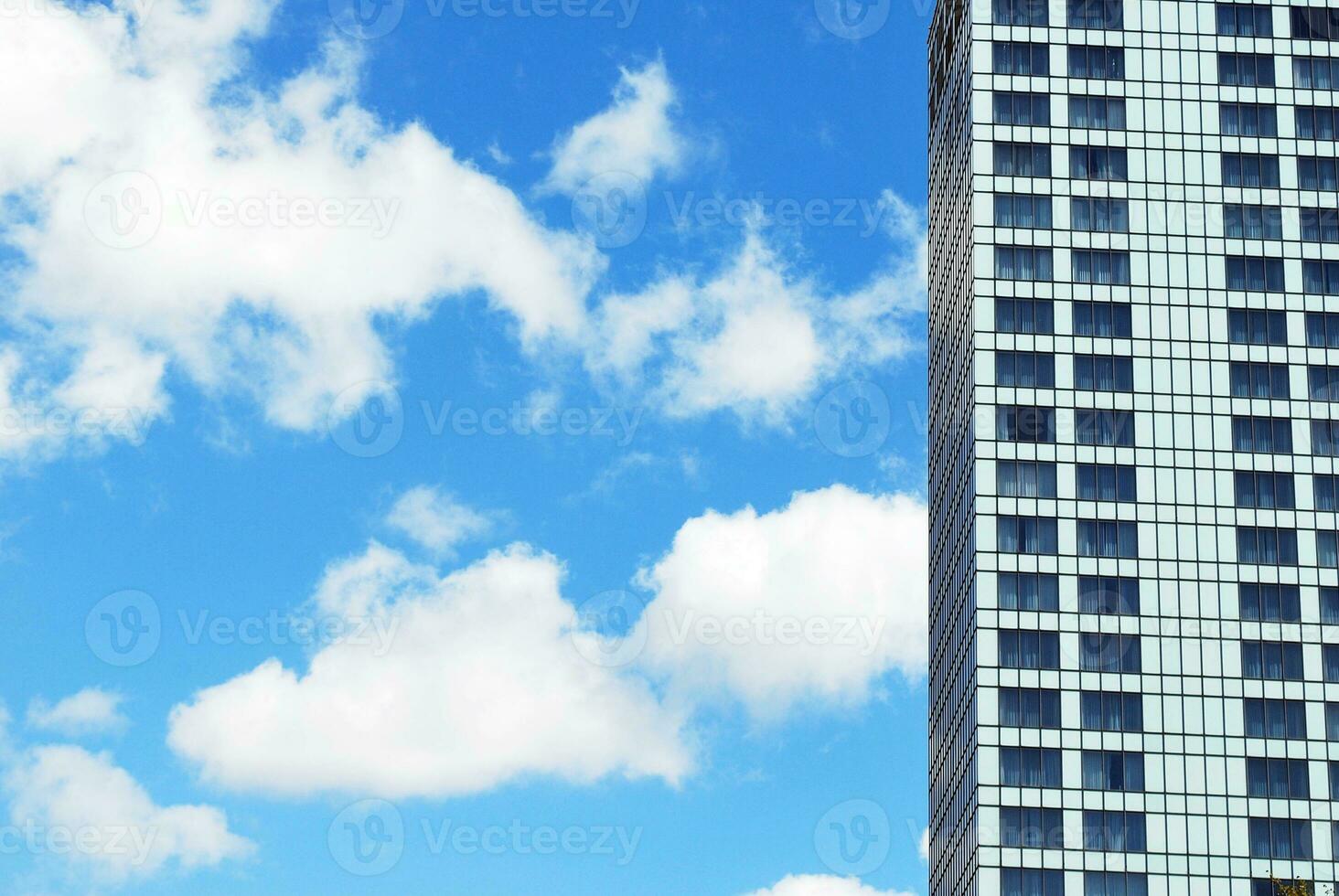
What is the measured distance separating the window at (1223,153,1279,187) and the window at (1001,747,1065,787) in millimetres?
41230

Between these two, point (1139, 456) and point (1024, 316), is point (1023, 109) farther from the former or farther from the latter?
point (1139, 456)

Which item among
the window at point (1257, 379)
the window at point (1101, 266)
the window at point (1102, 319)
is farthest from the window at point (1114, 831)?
the window at point (1101, 266)

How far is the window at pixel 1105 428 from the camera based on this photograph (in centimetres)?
11488

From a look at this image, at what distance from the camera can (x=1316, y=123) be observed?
12250cm

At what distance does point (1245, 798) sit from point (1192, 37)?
52.0 metres

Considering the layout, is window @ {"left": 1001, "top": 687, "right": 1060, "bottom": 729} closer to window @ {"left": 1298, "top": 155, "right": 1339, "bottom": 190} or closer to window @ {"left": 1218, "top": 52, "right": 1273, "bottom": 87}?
window @ {"left": 1298, "top": 155, "right": 1339, "bottom": 190}

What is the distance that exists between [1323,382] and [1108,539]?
18374mm

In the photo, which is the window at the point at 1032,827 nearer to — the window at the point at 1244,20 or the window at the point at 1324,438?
the window at the point at 1324,438

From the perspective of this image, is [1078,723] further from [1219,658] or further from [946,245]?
[946,245]

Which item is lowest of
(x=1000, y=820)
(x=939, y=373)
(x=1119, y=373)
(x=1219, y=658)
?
(x=1000, y=820)

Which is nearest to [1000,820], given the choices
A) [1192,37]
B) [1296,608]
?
[1296,608]

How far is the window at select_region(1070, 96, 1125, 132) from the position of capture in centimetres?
12212

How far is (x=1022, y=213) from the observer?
12069cm

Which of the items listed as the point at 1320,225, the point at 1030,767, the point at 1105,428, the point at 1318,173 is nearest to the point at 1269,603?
the point at 1105,428
